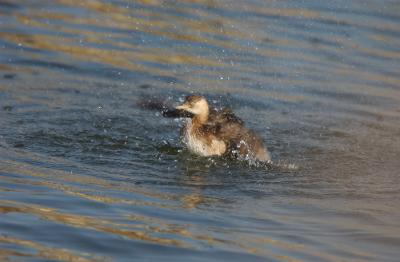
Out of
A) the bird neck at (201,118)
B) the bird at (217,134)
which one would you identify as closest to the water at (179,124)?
the bird at (217,134)

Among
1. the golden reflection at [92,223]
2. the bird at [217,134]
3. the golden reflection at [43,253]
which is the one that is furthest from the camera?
the bird at [217,134]

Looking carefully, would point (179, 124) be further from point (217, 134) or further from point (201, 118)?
point (217, 134)

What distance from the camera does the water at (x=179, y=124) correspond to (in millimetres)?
6230

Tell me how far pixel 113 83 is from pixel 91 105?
3.57 feet

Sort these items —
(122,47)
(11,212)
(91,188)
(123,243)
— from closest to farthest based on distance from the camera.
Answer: (123,243) → (11,212) → (91,188) → (122,47)

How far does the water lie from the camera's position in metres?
6.23

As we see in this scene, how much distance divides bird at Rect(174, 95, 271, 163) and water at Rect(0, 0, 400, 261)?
20cm

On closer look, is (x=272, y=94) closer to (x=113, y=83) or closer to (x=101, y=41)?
A: (x=113, y=83)

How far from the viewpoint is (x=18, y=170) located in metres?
7.72

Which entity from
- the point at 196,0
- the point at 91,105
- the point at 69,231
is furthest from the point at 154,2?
the point at 69,231

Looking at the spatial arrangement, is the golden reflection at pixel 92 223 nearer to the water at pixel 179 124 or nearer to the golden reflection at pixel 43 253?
the water at pixel 179 124

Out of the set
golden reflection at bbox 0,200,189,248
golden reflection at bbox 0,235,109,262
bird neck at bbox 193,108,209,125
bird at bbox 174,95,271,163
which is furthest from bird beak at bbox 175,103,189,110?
golden reflection at bbox 0,235,109,262

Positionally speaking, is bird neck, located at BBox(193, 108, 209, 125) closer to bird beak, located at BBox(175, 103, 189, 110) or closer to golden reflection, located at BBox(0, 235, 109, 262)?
bird beak, located at BBox(175, 103, 189, 110)

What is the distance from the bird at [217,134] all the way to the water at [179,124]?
0.20m
